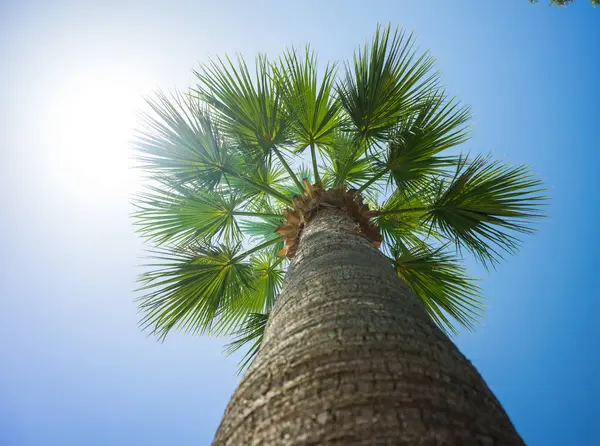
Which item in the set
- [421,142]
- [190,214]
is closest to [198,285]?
[190,214]

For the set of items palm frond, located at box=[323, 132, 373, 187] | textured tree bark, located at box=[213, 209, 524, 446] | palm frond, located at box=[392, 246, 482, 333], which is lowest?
textured tree bark, located at box=[213, 209, 524, 446]

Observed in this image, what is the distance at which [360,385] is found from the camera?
2.88 feet

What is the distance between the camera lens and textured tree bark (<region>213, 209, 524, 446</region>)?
2.52ft

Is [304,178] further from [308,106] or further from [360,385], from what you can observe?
[360,385]

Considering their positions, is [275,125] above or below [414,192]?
above

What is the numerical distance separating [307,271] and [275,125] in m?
2.55

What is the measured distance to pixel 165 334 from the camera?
4094mm

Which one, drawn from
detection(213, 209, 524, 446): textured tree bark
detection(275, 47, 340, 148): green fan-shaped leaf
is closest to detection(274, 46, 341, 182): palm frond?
detection(275, 47, 340, 148): green fan-shaped leaf

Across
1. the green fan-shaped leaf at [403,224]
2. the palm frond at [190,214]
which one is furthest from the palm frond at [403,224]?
the palm frond at [190,214]

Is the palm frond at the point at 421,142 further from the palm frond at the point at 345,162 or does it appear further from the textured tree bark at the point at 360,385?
the textured tree bark at the point at 360,385

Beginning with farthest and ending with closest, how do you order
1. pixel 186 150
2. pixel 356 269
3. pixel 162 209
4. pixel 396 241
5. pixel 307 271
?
pixel 396 241 → pixel 162 209 → pixel 186 150 → pixel 307 271 → pixel 356 269

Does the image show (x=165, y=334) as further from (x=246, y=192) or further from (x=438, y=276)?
(x=438, y=276)

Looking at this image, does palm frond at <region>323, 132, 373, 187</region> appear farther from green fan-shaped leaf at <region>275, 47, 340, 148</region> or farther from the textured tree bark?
the textured tree bark

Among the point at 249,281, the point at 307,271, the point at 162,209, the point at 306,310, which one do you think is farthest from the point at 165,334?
the point at 306,310
